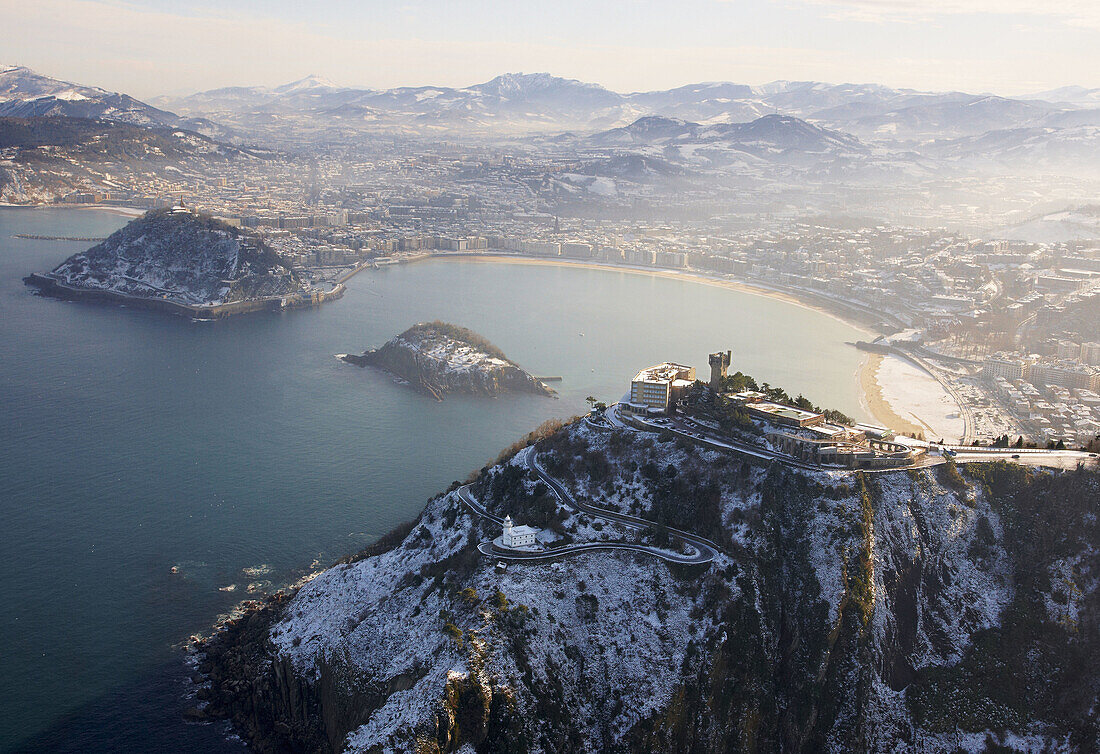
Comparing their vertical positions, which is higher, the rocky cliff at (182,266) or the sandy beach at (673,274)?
the rocky cliff at (182,266)

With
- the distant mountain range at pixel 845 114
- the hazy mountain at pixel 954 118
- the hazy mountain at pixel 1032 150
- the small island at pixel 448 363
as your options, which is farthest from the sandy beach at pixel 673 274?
the hazy mountain at pixel 954 118

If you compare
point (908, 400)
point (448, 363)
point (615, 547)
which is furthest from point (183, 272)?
point (615, 547)

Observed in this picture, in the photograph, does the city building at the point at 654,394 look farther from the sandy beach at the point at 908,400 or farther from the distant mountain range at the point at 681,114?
the distant mountain range at the point at 681,114

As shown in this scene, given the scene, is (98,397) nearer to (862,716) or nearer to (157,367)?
(157,367)

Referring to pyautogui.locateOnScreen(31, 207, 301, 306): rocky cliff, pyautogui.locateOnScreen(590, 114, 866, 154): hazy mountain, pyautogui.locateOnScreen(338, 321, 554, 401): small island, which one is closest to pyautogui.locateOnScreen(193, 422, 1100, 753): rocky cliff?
pyautogui.locateOnScreen(338, 321, 554, 401): small island

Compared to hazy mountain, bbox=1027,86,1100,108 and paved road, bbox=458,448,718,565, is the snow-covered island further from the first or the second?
hazy mountain, bbox=1027,86,1100,108

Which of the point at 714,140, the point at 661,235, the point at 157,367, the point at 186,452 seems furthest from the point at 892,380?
the point at 714,140
